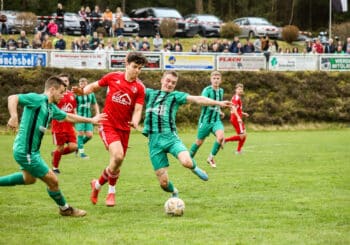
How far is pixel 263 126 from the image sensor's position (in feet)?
103

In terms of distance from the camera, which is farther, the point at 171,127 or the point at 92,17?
the point at 92,17

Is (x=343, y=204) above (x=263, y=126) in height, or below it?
above

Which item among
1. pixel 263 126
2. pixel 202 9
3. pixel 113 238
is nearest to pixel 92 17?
pixel 263 126

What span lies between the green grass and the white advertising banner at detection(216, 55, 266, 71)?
15704 mm

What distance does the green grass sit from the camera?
754cm

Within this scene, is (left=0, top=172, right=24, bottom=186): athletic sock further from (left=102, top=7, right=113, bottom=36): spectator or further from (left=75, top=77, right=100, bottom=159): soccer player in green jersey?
(left=102, top=7, right=113, bottom=36): spectator

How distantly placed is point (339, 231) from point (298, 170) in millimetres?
6564

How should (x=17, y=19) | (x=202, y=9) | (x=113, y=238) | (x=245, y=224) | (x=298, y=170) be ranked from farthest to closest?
(x=202, y=9) → (x=17, y=19) → (x=298, y=170) → (x=245, y=224) → (x=113, y=238)

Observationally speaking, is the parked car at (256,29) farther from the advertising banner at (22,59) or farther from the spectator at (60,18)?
the advertising banner at (22,59)

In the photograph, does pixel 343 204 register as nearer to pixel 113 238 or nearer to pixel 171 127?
pixel 171 127

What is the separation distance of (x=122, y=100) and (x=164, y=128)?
0.76 metres

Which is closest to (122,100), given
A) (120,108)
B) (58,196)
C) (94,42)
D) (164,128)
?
(120,108)

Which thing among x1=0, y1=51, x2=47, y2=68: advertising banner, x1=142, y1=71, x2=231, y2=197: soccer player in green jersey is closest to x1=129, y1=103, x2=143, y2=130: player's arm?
x1=142, y1=71, x2=231, y2=197: soccer player in green jersey

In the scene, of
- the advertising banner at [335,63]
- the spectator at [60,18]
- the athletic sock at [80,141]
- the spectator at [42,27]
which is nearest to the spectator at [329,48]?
the advertising banner at [335,63]
